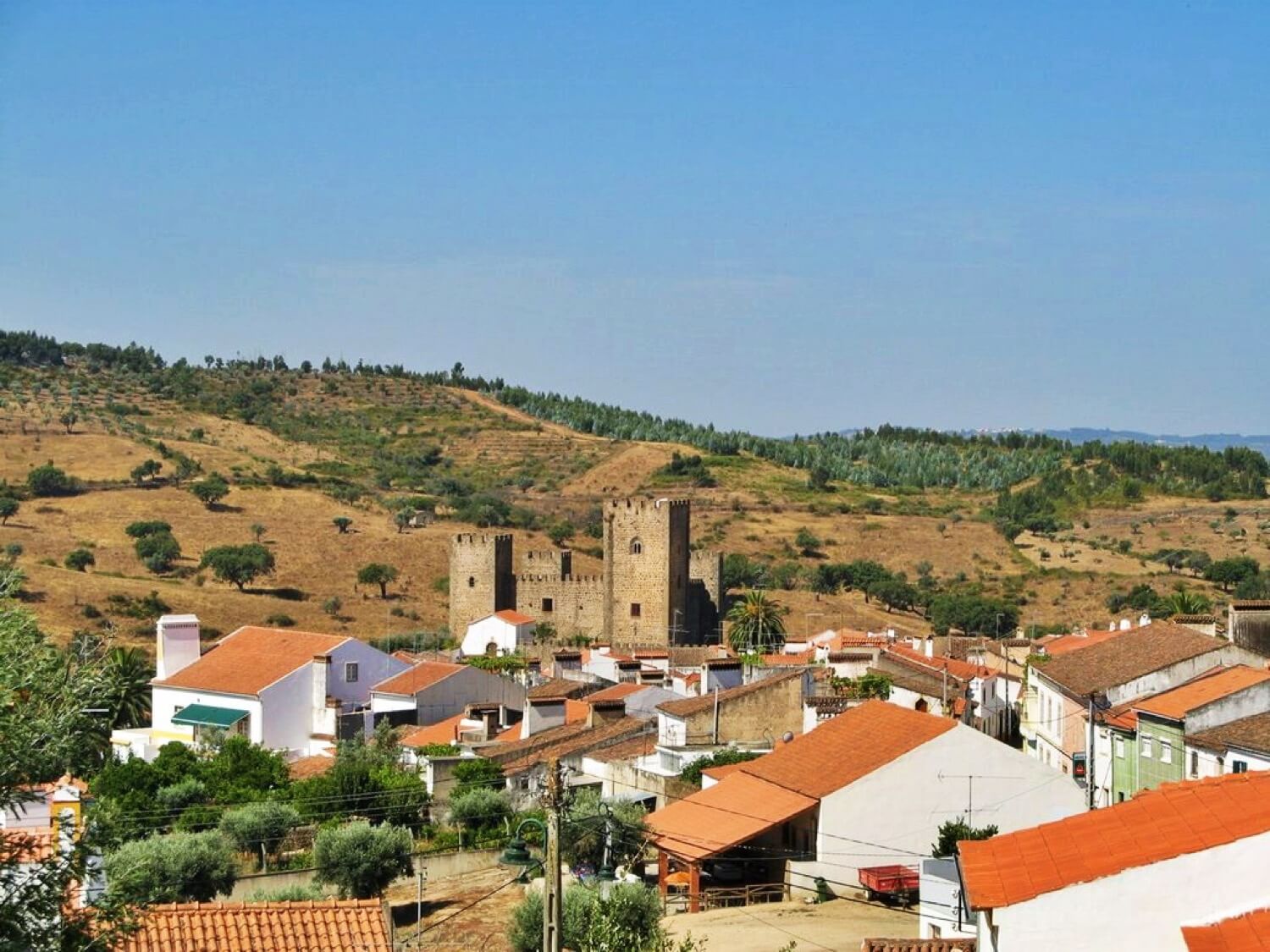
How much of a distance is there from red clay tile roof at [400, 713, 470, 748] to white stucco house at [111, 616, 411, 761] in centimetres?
188

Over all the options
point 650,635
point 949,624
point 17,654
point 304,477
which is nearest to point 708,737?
point 17,654

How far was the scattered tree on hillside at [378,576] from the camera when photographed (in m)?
79.9

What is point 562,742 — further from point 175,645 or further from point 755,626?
point 755,626

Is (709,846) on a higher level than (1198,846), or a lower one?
lower

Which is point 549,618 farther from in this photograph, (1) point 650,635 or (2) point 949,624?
(2) point 949,624

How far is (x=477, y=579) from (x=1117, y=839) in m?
57.9

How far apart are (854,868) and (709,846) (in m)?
1.69

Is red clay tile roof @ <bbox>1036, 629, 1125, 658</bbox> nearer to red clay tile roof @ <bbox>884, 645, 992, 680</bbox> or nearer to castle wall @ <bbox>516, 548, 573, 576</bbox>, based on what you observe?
red clay tile roof @ <bbox>884, 645, 992, 680</bbox>

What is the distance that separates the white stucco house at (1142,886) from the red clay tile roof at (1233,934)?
26 mm

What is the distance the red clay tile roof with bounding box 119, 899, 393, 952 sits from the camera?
12.6 metres

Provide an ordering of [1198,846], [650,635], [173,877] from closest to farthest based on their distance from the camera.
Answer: [1198,846]
[173,877]
[650,635]

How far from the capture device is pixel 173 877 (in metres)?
20.4

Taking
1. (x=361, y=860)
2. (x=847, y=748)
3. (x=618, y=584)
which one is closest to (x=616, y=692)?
(x=847, y=748)

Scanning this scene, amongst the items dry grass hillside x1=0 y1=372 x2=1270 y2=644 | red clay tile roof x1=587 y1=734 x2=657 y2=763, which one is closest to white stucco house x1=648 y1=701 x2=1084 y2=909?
red clay tile roof x1=587 y1=734 x2=657 y2=763
